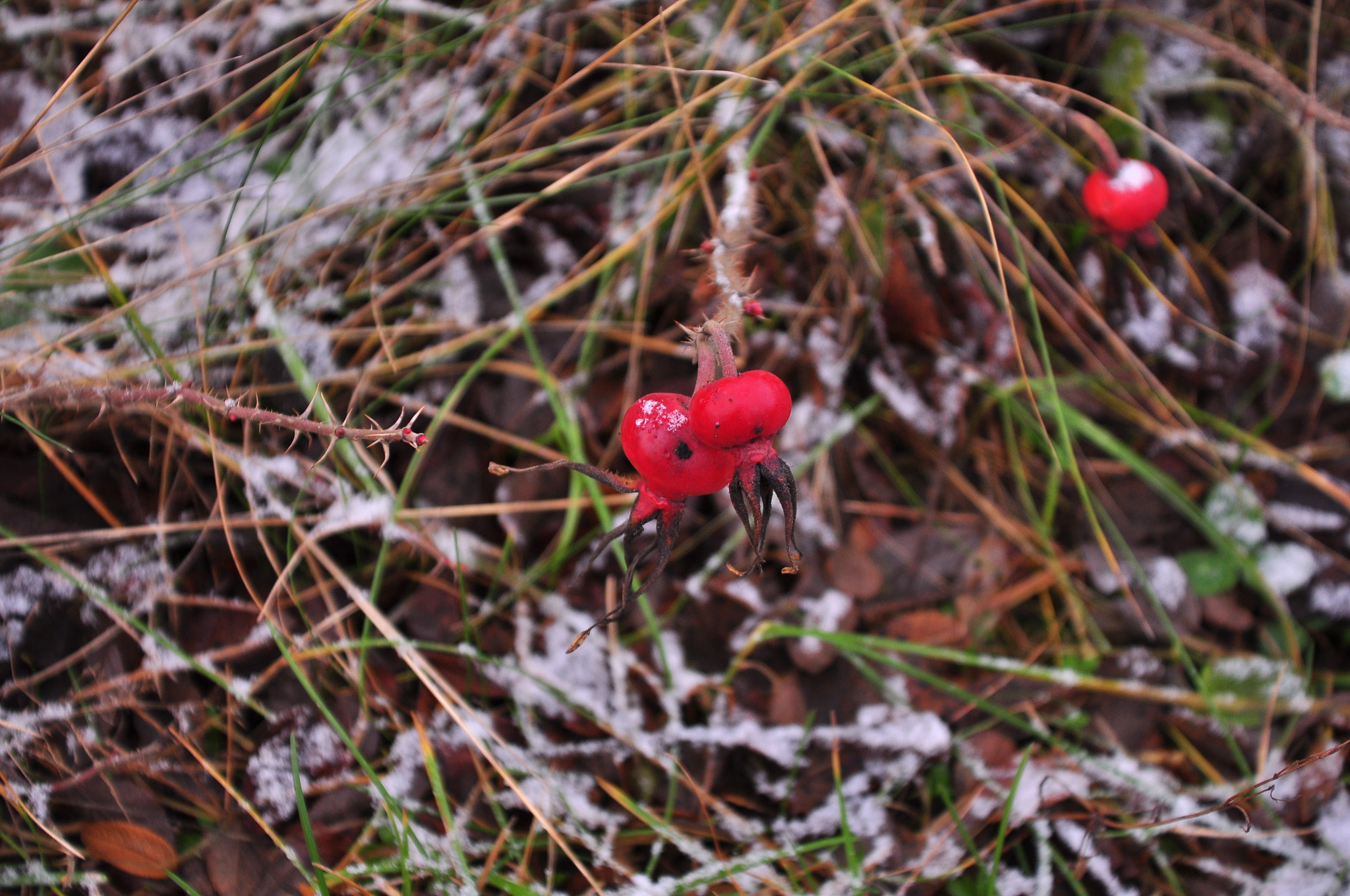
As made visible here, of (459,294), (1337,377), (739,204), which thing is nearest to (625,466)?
(459,294)

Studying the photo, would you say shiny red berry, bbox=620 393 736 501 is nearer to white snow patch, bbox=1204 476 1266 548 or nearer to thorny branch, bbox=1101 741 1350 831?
thorny branch, bbox=1101 741 1350 831

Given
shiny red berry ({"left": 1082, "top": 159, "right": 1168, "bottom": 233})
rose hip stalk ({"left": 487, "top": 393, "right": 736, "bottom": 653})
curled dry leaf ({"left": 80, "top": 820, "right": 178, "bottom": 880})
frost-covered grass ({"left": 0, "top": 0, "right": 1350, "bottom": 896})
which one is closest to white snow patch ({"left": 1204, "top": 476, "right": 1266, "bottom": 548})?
frost-covered grass ({"left": 0, "top": 0, "right": 1350, "bottom": 896})

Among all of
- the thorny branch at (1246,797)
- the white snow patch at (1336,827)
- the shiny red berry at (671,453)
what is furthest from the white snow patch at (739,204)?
the white snow patch at (1336,827)

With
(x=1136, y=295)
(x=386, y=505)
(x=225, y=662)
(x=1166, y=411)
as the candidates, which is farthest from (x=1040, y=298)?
(x=225, y=662)

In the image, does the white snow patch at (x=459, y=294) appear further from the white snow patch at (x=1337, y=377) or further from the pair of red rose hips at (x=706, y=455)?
the white snow patch at (x=1337, y=377)

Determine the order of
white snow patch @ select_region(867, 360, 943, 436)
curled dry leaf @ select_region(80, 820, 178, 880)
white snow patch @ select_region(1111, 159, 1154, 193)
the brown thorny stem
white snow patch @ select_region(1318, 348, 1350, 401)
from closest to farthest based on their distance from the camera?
1. the brown thorny stem
2. curled dry leaf @ select_region(80, 820, 178, 880)
3. white snow patch @ select_region(1111, 159, 1154, 193)
4. white snow patch @ select_region(867, 360, 943, 436)
5. white snow patch @ select_region(1318, 348, 1350, 401)
